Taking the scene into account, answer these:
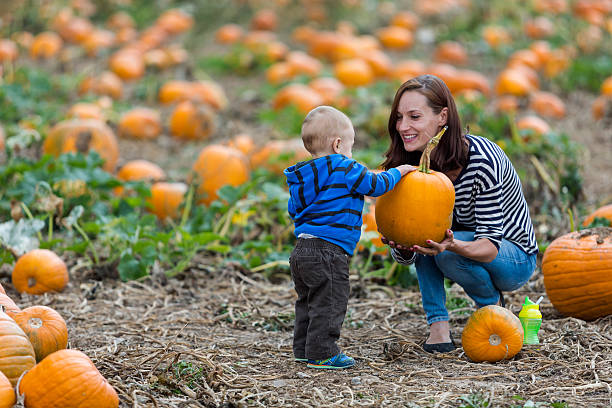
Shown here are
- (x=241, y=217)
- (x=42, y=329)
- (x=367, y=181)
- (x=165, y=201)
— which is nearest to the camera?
(x=42, y=329)

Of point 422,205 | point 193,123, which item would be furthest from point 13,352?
point 193,123

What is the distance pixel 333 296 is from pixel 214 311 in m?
1.20

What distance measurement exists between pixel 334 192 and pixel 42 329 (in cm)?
135

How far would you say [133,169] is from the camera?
627 cm

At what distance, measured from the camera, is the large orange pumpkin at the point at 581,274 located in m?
3.78

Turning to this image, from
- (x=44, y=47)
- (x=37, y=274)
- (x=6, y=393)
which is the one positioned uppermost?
(x=44, y=47)

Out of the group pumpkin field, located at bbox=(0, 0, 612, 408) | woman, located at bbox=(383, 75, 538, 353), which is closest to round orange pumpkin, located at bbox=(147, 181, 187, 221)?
pumpkin field, located at bbox=(0, 0, 612, 408)

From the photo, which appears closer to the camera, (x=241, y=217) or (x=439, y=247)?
(x=439, y=247)

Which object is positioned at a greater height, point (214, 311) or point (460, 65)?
point (460, 65)

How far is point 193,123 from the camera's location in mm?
7785

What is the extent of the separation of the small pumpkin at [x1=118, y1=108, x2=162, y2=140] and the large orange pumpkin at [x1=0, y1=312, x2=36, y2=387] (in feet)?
17.1

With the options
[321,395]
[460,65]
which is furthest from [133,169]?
[460,65]

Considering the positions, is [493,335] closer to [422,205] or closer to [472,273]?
[472,273]

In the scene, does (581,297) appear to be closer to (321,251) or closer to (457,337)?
(457,337)
